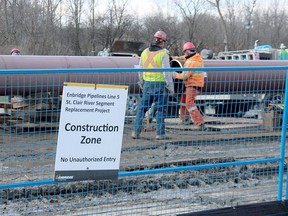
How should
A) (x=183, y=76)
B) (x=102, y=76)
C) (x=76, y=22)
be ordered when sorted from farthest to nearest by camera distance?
(x=76, y=22) → (x=183, y=76) → (x=102, y=76)

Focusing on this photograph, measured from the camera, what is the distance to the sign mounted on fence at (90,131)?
4.23 meters

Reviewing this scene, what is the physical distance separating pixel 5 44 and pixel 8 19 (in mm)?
1843

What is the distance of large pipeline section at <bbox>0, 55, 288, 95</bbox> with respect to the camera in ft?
17.9

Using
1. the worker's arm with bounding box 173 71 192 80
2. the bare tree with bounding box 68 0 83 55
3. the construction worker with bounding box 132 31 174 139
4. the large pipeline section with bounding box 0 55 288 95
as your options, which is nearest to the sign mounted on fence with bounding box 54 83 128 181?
the large pipeline section with bounding box 0 55 288 95

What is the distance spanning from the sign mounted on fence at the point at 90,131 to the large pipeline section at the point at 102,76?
34 cm

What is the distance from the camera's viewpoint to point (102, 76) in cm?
570

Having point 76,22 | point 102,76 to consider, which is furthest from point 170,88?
point 76,22

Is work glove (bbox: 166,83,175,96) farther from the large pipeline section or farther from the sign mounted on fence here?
the sign mounted on fence

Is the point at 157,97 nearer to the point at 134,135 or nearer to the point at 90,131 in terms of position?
the point at 134,135

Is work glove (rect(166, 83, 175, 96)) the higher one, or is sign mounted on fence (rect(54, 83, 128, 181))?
work glove (rect(166, 83, 175, 96))

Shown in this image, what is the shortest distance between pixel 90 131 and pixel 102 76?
4.79 ft

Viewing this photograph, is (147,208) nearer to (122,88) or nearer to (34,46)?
(122,88)

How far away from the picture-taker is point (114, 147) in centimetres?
452

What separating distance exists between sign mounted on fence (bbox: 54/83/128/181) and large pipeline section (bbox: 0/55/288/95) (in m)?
0.34
